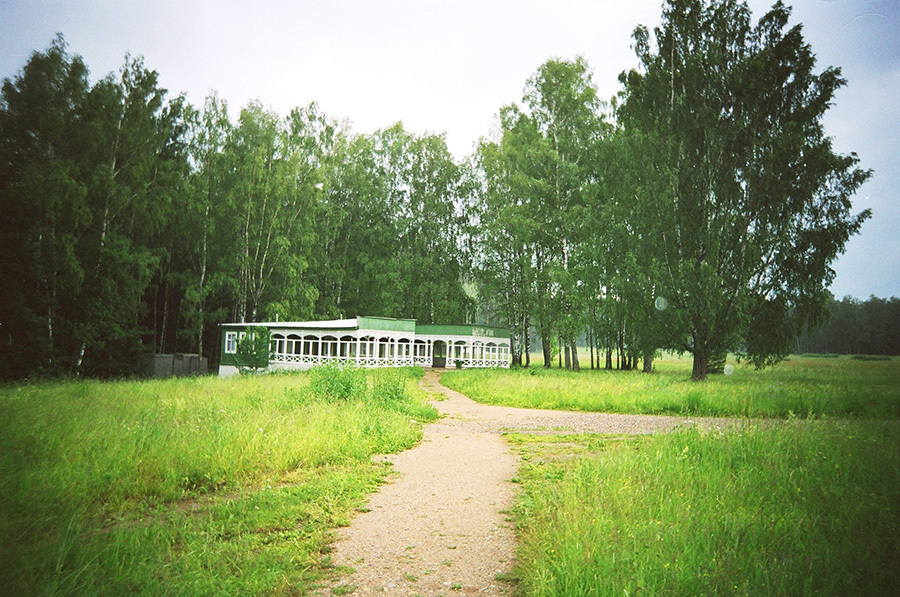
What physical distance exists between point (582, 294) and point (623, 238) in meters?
3.73

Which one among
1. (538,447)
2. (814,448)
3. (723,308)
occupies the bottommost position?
(538,447)

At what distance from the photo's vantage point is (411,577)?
352cm

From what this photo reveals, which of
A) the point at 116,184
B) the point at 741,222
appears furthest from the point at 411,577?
the point at 116,184

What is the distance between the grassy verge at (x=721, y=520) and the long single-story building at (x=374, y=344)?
19188 mm

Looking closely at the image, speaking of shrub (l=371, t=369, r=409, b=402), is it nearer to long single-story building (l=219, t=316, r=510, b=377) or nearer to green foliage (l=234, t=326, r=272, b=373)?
long single-story building (l=219, t=316, r=510, b=377)

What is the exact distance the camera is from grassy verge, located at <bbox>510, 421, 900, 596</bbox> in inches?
117

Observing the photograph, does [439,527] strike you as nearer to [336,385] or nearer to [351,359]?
[336,385]

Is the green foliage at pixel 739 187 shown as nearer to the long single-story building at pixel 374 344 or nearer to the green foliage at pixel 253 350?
the long single-story building at pixel 374 344

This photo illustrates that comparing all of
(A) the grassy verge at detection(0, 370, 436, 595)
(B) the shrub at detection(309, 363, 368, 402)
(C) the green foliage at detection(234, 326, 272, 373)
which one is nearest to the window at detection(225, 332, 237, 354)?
(C) the green foliage at detection(234, 326, 272, 373)

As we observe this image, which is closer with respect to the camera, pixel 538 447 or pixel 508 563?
pixel 508 563

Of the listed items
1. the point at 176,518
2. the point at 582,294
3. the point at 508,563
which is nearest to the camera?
the point at 508,563

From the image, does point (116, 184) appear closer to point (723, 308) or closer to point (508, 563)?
point (508, 563)

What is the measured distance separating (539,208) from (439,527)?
83.3 feet

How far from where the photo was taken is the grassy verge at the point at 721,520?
9.73ft
